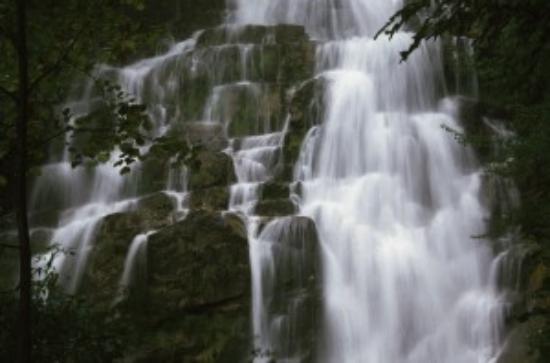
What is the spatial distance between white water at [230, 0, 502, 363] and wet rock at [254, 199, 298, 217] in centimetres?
34

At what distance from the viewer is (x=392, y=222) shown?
12.9 meters

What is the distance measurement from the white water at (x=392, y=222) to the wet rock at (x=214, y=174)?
62.8 inches

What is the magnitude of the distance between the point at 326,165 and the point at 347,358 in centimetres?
506

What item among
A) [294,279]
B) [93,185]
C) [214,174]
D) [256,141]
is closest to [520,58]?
[294,279]

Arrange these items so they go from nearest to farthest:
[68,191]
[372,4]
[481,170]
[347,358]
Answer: [347,358], [481,170], [68,191], [372,4]

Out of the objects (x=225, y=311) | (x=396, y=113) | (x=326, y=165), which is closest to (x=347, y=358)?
(x=225, y=311)

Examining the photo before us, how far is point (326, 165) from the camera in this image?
A: 573 inches

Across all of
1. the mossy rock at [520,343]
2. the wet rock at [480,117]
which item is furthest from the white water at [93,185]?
the wet rock at [480,117]

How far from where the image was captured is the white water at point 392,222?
35.5 ft

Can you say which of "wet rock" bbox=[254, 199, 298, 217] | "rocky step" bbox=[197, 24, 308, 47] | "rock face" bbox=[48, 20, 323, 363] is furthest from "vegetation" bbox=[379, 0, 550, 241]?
"rocky step" bbox=[197, 24, 308, 47]

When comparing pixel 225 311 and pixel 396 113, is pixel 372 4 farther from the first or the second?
pixel 225 311

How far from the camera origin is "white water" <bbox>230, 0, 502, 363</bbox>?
10.8 meters

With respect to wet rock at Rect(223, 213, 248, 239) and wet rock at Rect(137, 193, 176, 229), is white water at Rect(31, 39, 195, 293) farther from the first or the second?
wet rock at Rect(223, 213, 248, 239)

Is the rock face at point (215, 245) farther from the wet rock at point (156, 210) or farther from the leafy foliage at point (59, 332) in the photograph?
the leafy foliage at point (59, 332)
